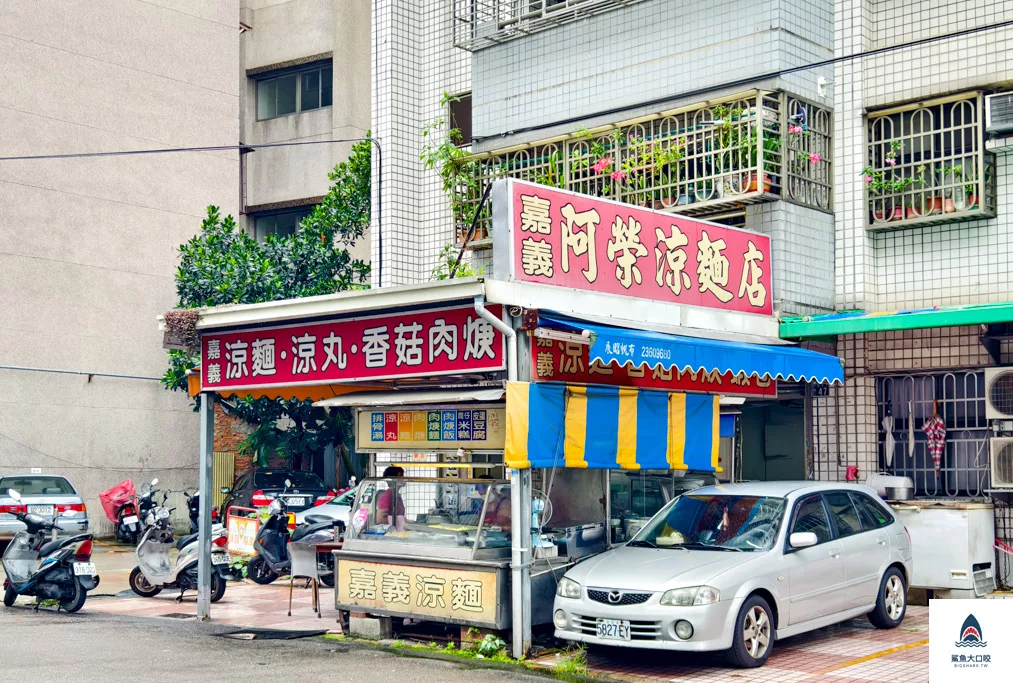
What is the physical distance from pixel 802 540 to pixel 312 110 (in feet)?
74.2

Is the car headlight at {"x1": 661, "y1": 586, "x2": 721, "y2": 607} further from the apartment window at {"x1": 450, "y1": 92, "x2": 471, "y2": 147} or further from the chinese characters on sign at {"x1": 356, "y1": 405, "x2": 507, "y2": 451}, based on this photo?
the apartment window at {"x1": 450, "y1": 92, "x2": 471, "y2": 147}

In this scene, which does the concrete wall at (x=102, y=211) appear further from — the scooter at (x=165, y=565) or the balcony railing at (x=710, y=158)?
the balcony railing at (x=710, y=158)

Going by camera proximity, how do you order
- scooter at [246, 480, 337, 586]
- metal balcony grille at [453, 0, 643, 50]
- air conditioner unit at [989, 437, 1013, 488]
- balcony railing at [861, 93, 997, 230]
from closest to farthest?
air conditioner unit at [989, 437, 1013, 488] < balcony railing at [861, 93, 997, 230] < scooter at [246, 480, 337, 586] < metal balcony grille at [453, 0, 643, 50]

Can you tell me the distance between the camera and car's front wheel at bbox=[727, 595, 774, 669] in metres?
9.85

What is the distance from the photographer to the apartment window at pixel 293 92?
30.5 metres

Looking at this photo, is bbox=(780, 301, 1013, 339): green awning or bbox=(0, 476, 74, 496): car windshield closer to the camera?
bbox=(780, 301, 1013, 339): green awning

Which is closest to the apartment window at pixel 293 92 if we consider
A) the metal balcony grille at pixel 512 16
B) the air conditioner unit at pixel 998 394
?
the metal balcony grille at pixel 512 16

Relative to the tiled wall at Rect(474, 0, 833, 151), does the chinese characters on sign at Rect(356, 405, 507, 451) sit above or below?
below

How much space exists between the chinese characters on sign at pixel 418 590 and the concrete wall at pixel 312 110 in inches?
687

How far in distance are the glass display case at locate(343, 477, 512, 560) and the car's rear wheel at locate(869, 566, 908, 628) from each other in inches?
144

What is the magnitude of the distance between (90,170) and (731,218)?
16.3 metres

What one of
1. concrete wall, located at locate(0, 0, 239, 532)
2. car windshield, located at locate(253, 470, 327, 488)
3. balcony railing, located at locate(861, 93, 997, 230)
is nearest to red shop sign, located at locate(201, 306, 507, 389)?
balcony railing, located at locate(861, 93, 997, 230)

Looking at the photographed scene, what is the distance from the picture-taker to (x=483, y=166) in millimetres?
17156

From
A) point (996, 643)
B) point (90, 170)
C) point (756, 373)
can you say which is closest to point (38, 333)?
point (90, 170)
